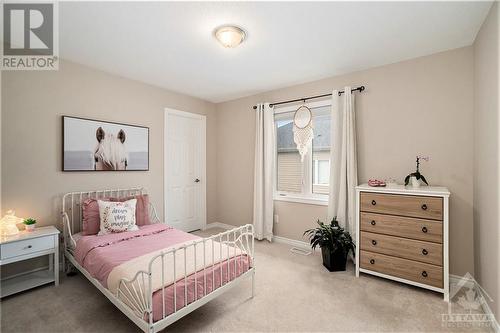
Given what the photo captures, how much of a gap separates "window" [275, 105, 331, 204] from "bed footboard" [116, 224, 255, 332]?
1.83 metres

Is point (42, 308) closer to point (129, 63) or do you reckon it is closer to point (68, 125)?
point (68, 125)

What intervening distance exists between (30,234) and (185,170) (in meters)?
2.32

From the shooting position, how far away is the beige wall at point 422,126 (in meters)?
2.53

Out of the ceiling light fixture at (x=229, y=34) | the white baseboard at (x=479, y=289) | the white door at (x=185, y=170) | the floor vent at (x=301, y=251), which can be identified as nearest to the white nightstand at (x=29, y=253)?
the white door at (x=185, y=170)

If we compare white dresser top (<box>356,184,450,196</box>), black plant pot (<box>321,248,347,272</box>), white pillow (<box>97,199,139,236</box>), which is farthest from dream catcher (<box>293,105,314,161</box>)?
white pillow (<box>97,199,139,236</box>)

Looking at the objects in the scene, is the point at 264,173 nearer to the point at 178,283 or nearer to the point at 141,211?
the point at 141,211

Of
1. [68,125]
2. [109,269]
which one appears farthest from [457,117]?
[68,125]

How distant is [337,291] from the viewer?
8.03ft

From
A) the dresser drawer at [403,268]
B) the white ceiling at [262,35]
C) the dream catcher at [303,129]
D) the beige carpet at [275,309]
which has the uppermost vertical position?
the white ceiling at [262,35]

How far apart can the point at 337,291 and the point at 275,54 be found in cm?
267

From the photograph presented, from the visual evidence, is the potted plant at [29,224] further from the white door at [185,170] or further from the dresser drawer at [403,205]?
the dresser drawer at [403,205]

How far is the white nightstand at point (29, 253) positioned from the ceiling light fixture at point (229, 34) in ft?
8.61

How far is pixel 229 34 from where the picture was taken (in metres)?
2.22

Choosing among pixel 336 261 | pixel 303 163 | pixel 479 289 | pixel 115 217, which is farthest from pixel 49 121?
pixel 479 289
